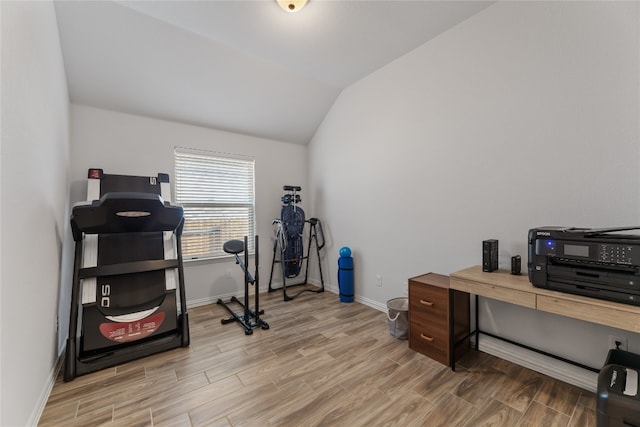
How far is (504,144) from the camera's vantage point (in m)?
2.21

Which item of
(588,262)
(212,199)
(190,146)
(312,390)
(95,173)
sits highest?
(190,146)

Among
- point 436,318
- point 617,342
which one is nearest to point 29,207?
point 436,318

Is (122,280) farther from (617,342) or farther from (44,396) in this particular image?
(617,342)

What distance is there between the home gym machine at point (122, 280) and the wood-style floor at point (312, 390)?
0.49 feet

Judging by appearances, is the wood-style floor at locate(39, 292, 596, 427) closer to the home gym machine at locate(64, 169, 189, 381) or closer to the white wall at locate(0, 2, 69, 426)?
the home gym machine at locate(64, 169, 189, 381)

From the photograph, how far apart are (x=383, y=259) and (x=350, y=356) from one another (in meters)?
1.31

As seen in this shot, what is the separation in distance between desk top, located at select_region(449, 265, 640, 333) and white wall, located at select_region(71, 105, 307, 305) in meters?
2.97

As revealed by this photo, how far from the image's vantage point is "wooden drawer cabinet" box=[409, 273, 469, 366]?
214cm

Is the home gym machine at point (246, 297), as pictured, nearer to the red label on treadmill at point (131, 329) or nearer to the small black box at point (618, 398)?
the red label on treadmill at point (131, 329)

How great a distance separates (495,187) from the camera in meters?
2.27

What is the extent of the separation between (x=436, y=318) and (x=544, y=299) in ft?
2.67

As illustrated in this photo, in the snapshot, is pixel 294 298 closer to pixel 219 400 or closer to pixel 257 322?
pixel 257 322

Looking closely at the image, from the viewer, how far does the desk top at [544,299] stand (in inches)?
53.7

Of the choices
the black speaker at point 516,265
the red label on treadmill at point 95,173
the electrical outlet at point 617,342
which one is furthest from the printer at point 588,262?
the red label on treadmill at point 95,173
